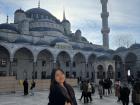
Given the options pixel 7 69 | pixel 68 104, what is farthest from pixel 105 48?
pixel 68 104

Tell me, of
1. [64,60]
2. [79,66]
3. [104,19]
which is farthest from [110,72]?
[104,19]

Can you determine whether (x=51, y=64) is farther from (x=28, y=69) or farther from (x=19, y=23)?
(x=19, y=23)

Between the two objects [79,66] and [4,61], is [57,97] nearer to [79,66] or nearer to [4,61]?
[4,61]

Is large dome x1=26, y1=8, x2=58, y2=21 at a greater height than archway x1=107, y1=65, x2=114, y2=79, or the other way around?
large dome x1=26, y1=8, x2=58, y2=21

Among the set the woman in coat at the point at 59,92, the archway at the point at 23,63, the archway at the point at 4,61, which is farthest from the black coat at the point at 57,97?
the archway at the point at 23,63

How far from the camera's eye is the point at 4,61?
32938 millimetres

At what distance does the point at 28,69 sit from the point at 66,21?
68.3ft

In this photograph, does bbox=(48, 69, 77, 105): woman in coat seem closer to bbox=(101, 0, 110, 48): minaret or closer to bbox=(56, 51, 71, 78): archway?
bbox=(56, 51, 71, 78): archway

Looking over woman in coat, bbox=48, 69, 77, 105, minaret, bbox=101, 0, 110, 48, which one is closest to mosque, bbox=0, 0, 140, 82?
minaret, bbox=101, 0, 110, 48

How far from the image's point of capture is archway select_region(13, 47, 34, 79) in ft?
113

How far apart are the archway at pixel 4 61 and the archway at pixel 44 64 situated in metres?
4.98

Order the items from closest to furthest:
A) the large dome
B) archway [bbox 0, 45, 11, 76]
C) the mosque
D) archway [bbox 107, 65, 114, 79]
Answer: archway [bbox 0, 45, 11, 76] < the mosque < archway [bbox 107, 65, 114, 79] < the large dome

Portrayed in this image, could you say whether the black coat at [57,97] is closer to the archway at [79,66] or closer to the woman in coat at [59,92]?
the woman in coat at [59,92]

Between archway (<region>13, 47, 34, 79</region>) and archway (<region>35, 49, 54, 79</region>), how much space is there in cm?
133
